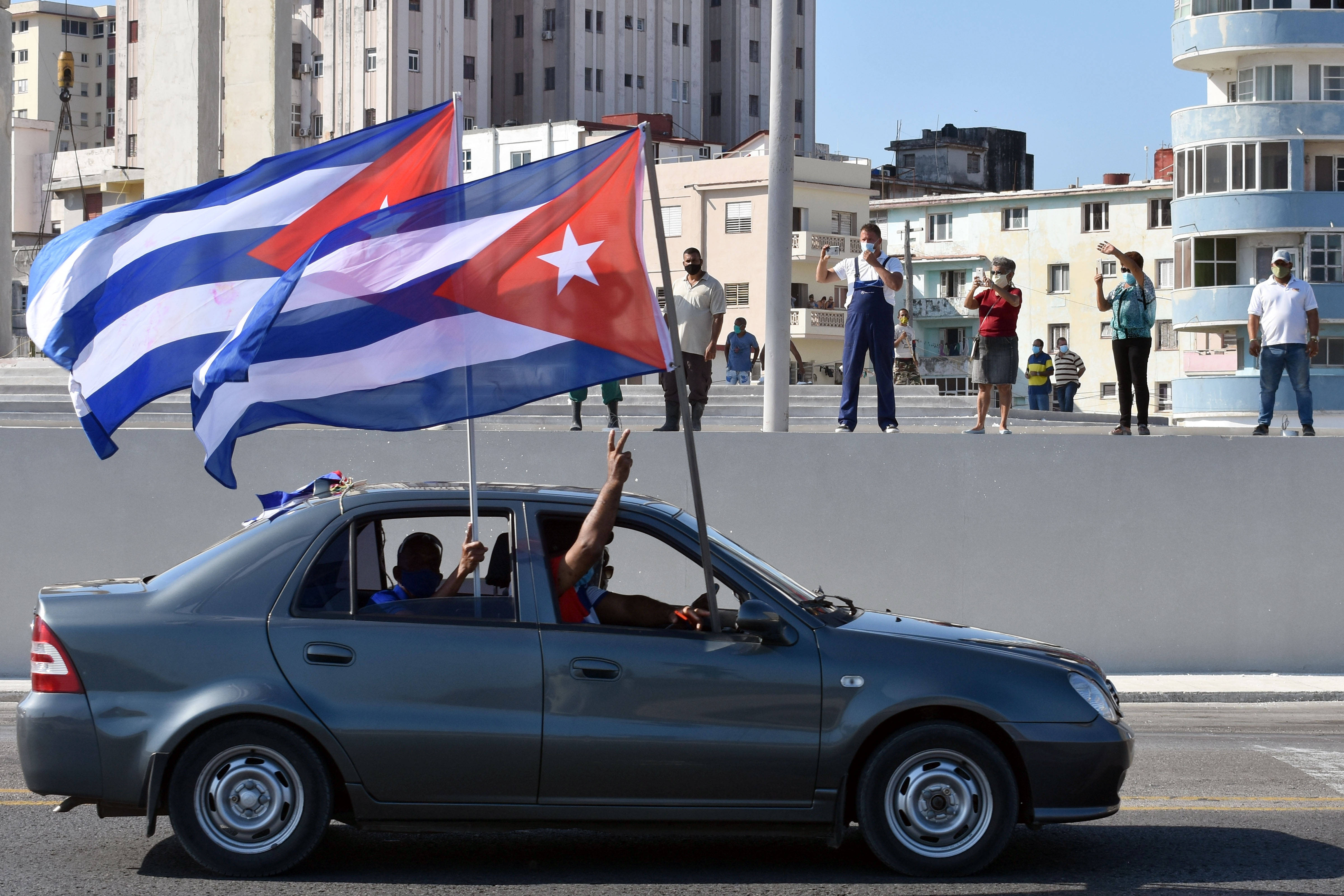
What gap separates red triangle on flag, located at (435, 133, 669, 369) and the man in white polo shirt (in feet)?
31.2

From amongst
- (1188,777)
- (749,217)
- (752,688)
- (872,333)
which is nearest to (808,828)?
(752,688)

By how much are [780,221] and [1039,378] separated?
41.3 ft

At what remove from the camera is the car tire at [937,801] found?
6.53 meters

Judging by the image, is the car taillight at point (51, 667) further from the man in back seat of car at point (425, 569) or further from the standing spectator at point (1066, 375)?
the standing spectator at point (1066, 375)

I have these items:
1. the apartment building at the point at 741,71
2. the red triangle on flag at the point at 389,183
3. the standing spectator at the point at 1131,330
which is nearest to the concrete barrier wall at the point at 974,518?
the standing spectator at the point at 1131,330

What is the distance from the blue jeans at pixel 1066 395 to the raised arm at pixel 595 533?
22427 millimetres

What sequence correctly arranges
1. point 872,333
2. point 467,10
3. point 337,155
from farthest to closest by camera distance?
point 467,10 < point 872,333 < point 337,155

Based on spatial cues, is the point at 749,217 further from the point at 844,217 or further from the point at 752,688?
the point at 752,688

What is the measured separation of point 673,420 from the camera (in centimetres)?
1499

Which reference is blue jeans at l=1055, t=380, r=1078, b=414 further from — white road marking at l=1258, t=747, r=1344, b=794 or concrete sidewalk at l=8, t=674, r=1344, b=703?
white road marking at l=1258, t=747, r=1344, b=794

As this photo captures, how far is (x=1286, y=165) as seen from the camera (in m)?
51.6

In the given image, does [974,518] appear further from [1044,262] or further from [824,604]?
[1044,262]

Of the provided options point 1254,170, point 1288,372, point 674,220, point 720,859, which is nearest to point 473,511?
point 720,859

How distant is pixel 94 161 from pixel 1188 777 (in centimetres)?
9672
